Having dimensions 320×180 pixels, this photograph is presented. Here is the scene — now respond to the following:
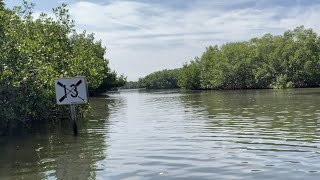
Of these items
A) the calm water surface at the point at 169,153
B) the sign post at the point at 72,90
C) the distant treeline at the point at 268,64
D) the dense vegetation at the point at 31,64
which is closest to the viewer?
the calm water surface at the point at 169,153

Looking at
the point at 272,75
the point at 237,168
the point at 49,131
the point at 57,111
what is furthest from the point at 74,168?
the point at 272,75

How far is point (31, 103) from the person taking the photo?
60.8 ft

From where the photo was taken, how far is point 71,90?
46.3ft

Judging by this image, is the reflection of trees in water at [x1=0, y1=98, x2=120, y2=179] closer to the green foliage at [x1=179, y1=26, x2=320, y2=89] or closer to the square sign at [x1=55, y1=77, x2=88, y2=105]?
the square sign at [x1=55, y1=77, x2=88, y2=105]

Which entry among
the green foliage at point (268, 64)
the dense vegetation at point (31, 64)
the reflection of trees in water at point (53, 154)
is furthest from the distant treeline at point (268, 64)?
the reflection of trees in water at point (53, 154)

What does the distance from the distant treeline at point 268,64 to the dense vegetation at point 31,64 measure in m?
72.6

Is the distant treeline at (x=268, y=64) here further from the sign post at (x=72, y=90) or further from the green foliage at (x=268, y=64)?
the sign post at (x=72, y=90)

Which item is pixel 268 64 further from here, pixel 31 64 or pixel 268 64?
pixel 31 64

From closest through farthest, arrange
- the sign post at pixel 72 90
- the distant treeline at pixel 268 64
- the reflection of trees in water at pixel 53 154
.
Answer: the reflection of trees in water at pixel 53 154
the sign post at pixel 72 90
the distant treeline at pixel 268 64

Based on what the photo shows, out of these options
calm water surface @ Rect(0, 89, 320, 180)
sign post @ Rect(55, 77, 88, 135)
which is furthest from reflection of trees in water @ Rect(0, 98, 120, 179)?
sign post @ Rect(55, 77, 88, 135)

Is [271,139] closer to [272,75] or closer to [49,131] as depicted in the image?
[49,131]

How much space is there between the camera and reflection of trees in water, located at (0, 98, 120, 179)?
9477mm

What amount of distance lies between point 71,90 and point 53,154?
2757mm

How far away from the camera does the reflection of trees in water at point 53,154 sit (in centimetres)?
948
